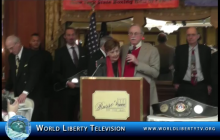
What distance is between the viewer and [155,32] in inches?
280

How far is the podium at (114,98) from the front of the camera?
15.0 feet

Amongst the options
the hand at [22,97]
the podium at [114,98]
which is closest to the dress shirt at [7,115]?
the hand at [22,97]

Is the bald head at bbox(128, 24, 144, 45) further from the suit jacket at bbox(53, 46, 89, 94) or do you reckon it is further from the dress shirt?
the dress shirt

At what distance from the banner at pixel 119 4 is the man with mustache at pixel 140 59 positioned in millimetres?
1549

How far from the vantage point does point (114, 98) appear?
15.0 ft

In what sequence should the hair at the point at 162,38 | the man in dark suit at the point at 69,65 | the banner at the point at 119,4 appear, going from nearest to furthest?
1. the man in dark suit at the point at 69,65
2. the banner at the point at 119,4
3. the hair at the point at 162,38

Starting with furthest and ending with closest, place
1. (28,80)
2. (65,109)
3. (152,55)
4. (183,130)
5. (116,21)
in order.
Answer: (116,21) → (65,109) → (28,80) → (152,55) → (183,130)

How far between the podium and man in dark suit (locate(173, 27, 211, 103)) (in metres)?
1.61

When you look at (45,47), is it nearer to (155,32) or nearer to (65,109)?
(65,109)

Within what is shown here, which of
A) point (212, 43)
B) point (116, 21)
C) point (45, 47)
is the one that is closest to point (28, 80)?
point (45, 47)

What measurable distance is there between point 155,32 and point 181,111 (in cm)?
265

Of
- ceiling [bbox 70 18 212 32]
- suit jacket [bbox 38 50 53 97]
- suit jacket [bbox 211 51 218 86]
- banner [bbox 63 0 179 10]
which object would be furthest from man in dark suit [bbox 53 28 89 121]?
suit jacket [bbox 211 51 218 86]

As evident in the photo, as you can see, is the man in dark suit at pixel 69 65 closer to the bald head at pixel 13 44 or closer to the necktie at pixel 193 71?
the bald head at pixel 13 44

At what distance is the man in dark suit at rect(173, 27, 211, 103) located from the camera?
19.9 ft
